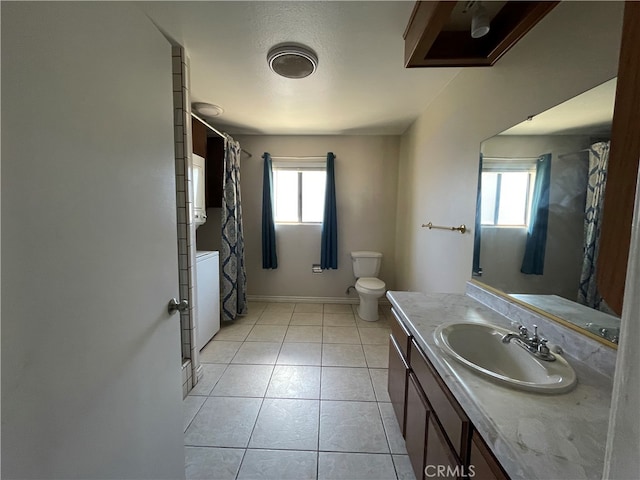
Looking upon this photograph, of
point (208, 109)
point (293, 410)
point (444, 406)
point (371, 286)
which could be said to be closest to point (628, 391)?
point (444, 406)

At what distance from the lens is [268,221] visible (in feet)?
11.0

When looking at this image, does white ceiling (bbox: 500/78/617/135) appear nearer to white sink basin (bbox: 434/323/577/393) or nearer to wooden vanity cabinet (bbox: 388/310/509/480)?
white sink basin (bbox: 434/323/577/393)

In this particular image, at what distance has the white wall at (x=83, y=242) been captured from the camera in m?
0.47

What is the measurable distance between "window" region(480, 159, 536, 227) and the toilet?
161 centimetres

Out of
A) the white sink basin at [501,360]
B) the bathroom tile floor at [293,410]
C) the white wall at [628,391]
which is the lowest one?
the bathroom tile floor at [293,410]

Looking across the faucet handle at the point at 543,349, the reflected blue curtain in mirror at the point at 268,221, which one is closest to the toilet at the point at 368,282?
the reflected blue curtain in mirror at the point at 268,221

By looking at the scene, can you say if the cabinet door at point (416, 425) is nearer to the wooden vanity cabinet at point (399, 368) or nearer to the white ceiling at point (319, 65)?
the wooden vanity cabinet at point (399, 368)

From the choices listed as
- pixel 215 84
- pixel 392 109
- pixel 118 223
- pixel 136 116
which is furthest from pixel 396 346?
pixel 215 84

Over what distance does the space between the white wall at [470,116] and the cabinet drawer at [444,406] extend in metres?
0.87

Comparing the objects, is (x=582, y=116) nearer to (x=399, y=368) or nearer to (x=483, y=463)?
(x=483, y=463)

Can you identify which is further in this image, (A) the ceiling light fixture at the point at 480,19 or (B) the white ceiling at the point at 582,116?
(A) the ceiling light fixture at the point at 480,19

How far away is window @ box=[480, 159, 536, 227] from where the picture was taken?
1217 millimetres

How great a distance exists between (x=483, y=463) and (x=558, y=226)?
97 cm

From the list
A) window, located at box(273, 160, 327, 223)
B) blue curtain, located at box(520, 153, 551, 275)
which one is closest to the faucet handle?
blue curtain, located at box(520, 153, 551, 275)
